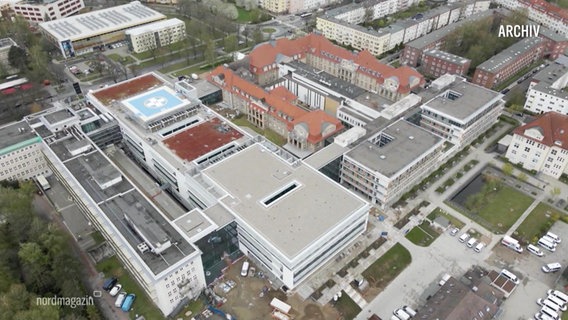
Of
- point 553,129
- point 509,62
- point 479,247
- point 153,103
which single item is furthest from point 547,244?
point 153,103

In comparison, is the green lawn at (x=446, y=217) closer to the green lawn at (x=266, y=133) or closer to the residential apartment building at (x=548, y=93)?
the green lawn at (x=266, y=133)

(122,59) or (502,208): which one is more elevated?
(122,59)

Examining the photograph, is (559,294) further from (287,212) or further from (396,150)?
(287,212)

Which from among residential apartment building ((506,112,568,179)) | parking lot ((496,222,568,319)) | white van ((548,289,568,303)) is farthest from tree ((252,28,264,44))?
white van ((548,289,568,303))

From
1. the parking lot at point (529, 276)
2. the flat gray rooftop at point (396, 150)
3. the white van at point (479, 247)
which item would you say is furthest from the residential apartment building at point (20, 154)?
the parking lot at point (529, 276)

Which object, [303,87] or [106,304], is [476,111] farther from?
[106,304]

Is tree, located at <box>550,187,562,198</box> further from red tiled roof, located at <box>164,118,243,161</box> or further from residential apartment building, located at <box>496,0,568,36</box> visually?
residential apartment building, located at <box>496,0,568,36</box>

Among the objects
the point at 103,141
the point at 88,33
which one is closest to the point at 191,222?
the point at 103,141
